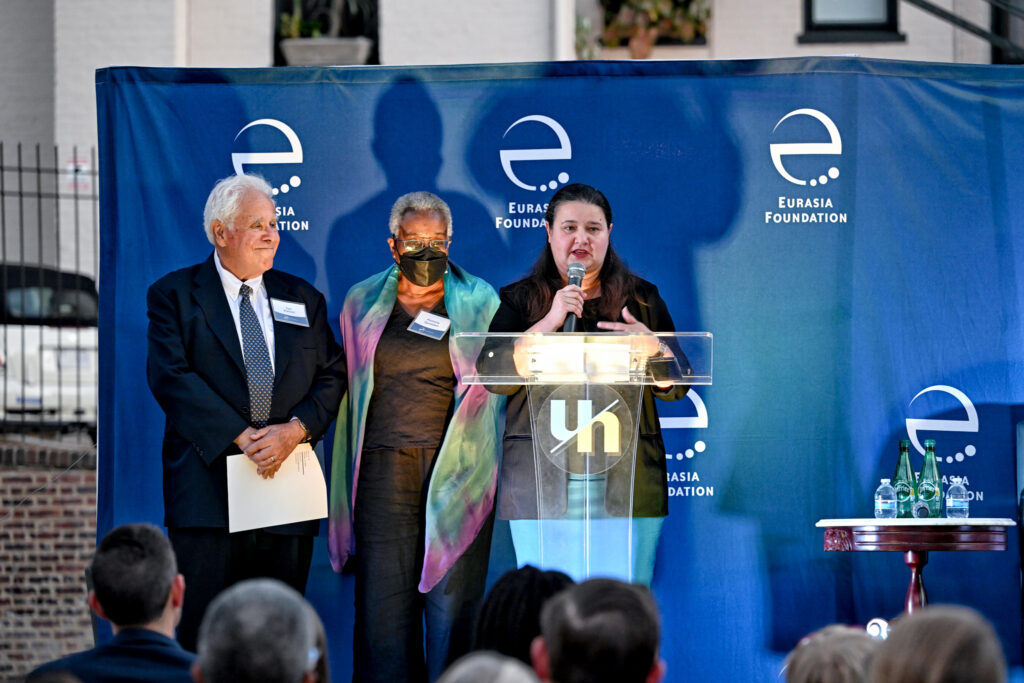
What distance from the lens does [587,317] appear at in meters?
5.52

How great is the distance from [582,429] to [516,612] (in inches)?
58.0

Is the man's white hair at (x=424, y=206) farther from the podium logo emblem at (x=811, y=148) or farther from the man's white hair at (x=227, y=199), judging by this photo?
the podium logo emblem at (x=811, y=148)

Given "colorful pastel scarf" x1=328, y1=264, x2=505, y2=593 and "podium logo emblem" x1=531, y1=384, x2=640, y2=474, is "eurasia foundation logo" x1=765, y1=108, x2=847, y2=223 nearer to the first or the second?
"colorful pastel scarf" x1=328, y1=264, x2=505, y2=593

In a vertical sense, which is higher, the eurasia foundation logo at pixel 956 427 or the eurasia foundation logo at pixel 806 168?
the eurasia foundation logo at pixel 806 168

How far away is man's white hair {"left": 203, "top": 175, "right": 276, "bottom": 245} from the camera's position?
5574 millimetres

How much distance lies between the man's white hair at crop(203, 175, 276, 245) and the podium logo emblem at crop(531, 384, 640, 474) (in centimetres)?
202

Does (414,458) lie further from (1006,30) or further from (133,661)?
(1006,30)

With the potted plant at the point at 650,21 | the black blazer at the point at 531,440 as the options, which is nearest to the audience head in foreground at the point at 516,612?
the black blazer at the point at 531,440

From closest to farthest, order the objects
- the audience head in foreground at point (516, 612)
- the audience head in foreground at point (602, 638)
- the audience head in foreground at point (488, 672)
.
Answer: the audience head in foreground at point (488, 672) < the audience head in foreground at point (602, 638) < the audience head in foreground at point (516, 612)

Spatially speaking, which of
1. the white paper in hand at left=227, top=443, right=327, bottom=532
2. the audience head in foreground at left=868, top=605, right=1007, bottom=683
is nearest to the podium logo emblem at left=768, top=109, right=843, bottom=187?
the white paper in hand at left=227, top=443, right=327, bottom=532

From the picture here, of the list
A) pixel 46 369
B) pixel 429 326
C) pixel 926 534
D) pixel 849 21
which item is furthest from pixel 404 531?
pixel 849 21

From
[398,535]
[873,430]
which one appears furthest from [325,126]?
[873,430]

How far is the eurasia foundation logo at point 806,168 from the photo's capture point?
18.0ft

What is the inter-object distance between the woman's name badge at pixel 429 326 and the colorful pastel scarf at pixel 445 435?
0.04 m
